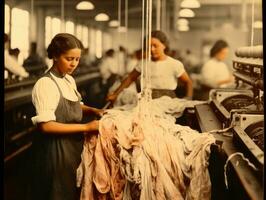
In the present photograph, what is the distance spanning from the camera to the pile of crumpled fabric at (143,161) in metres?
2.11

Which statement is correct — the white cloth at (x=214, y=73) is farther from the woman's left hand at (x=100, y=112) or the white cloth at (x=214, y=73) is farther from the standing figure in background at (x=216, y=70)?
the woman's left hand at (x=100, y=112)

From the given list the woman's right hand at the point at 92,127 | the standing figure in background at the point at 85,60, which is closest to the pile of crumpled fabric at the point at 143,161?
the woman's right hand at the point at 92,127

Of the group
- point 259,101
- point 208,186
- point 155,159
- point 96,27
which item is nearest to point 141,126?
point 155,159

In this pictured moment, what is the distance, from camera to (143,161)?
2154mm

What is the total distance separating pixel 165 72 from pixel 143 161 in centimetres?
139

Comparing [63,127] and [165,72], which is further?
[165,72]

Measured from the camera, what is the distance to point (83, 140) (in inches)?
95.1

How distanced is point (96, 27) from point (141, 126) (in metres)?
6.42

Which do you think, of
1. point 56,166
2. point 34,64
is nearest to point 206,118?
point 56,166

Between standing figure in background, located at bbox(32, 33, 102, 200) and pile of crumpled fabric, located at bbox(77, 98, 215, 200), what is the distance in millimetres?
78

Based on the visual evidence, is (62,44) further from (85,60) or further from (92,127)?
(85,60)

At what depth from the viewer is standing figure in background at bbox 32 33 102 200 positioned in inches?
88.5

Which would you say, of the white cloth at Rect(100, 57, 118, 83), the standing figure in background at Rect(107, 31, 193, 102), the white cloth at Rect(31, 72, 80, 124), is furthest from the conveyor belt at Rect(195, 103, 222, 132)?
the white cloth at Rect(100, 57, 118, 83)

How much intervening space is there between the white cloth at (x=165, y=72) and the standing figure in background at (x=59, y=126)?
3.52 feet
